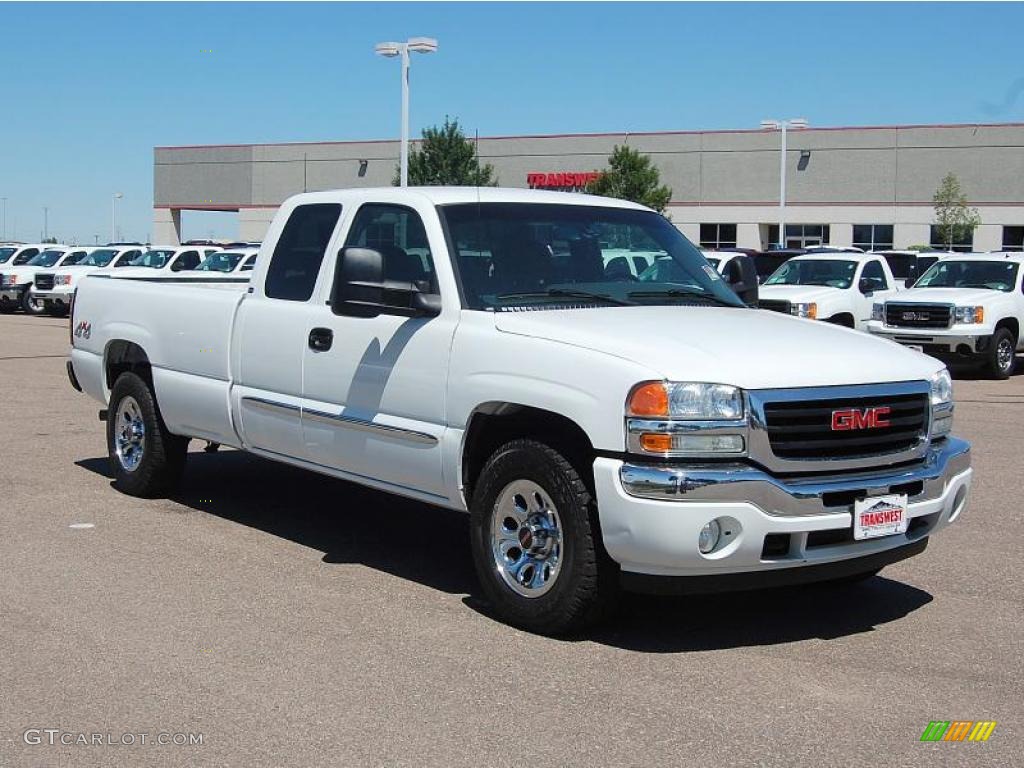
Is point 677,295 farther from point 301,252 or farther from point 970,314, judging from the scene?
point 970,314

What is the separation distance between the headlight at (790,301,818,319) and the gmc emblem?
14820mm

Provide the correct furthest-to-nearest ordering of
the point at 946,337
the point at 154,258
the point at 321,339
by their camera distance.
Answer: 1. the point at 154,258
2. the point at 946,337
3. the point at 321,339

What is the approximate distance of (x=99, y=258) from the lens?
36406mm

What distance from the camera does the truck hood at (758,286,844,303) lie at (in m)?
20.8

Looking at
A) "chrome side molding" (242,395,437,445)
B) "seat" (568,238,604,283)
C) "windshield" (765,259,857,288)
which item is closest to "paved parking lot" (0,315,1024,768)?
"chrome side molding" (242,395,437,445)

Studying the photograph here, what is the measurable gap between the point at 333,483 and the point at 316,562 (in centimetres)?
245

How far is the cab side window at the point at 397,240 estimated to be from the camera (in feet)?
22.8

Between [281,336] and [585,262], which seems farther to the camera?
[281,336]

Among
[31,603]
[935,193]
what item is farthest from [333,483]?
[935,193]

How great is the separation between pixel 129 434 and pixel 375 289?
3.30 metres

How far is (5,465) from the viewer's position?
34.0ft

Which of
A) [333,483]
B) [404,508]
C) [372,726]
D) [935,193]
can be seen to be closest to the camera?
[372,726]

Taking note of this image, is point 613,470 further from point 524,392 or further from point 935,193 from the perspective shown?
point 935,193

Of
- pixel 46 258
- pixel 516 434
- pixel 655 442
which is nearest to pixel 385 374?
pixel 516 434
